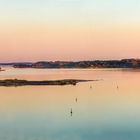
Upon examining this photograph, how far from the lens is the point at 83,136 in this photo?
16953 mm

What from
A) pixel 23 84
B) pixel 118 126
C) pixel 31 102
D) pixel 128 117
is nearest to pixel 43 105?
pixel 31 102

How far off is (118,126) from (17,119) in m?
6.06

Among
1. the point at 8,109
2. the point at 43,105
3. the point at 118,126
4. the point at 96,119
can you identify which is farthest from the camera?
the point at 43,105

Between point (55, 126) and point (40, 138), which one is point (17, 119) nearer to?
point (55, 126)

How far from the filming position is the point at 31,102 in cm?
2912

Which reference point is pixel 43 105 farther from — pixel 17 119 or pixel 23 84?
pixel 23 84

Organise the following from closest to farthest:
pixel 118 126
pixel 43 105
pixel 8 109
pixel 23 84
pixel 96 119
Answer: pixel 118 126
pixel 96 119
pixel 8 109
pixel 43 105
pixel 23 84

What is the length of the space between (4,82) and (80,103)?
20.0m

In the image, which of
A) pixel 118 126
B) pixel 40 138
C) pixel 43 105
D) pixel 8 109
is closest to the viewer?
pixel 40 138

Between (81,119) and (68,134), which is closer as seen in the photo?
(68,134)

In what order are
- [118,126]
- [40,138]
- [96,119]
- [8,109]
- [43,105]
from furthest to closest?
[43,105], [8,109], [96,119], [118,126], [40,138]

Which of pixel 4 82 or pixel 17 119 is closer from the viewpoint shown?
pixel 17 119

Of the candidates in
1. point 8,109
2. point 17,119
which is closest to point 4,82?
point 8,109

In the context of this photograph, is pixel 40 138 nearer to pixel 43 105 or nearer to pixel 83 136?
pixel 83 136
